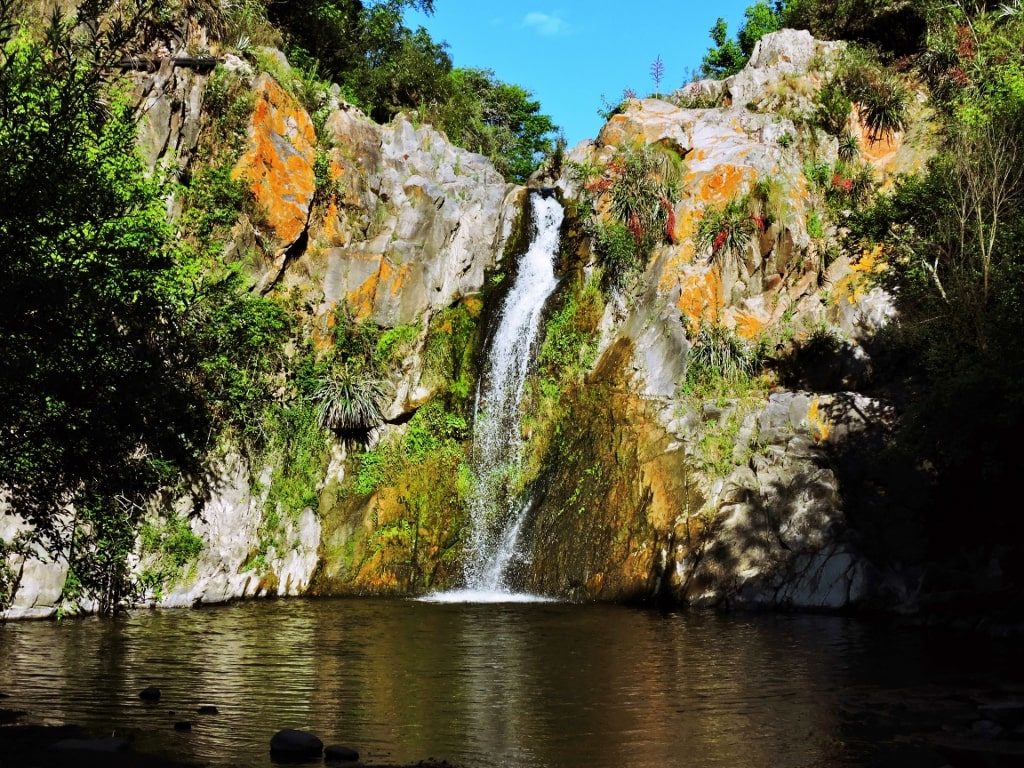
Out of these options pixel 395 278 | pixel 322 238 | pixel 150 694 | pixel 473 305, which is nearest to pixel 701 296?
pixel 473 305

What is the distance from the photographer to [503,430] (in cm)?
2641

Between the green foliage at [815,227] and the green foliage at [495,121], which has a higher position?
the green foliage at [495,121]

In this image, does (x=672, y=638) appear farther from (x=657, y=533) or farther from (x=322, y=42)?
(x=322, y=42)

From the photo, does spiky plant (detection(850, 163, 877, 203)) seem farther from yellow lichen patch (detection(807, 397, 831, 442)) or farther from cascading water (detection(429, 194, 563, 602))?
yellow lichen patch (detection(807, 397, 831, 442))

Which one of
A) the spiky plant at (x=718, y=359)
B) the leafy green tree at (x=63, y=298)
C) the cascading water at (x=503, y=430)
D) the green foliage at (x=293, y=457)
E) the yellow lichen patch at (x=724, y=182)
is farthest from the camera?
the yellow lichen patch at (x=724, y=182)

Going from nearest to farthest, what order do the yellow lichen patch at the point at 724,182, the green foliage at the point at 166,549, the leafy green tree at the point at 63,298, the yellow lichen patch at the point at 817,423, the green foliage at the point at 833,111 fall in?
the leafy green tree at the point at 63,298 < the green foliage at the point at 166,549 < the yellow lichen patch at the point at 817,423 < the yellow lichen patch at the point at 724,182 < the green foliage at the point at 833,111

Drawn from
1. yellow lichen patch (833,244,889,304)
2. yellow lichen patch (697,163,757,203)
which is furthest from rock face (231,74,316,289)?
yellow lichen patch (833,244,889,304)

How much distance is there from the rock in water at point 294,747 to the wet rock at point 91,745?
1.50 metres

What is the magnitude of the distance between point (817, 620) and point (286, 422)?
51.0 feet

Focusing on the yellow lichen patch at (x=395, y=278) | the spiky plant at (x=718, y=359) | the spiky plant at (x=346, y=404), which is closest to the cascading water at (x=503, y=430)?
the spiky plant at (x=346, y=404)

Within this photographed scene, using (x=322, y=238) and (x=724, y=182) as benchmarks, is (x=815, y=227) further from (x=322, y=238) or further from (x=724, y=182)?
(x=322, y=238)

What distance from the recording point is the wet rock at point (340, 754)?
8609mm

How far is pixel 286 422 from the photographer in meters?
25.8

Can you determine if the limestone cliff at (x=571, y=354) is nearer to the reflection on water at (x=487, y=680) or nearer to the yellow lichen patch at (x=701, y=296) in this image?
the yellow lichen patch at (x=701, y=296)
